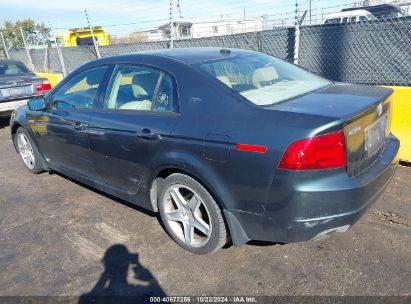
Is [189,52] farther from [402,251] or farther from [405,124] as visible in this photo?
[405,124]

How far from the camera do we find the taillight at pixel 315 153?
221 cm

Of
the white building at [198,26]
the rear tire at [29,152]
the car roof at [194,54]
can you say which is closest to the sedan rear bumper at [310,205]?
the car roof at [194,54]

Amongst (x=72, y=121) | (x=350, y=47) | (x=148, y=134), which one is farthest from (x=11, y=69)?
(x=350, y=47)

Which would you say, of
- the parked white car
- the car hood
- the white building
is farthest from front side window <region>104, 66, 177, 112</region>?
the parked white car

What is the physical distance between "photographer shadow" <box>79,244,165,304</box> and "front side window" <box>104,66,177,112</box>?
129 centimetres

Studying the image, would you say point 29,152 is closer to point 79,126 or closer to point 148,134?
point 79,126

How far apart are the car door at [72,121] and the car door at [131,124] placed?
0.18 m

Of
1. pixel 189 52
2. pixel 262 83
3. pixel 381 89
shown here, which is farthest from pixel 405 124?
pixel 189 52

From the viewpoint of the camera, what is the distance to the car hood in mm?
2357

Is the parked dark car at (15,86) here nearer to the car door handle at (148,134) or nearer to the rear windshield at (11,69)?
the rear windshield at (11,69)

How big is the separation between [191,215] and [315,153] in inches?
47.9

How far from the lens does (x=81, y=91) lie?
13.0ft

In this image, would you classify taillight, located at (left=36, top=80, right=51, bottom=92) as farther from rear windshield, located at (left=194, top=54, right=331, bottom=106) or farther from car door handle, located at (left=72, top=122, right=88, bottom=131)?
rear windshield, located at (left=194, top=54, right=331, bottom=106)

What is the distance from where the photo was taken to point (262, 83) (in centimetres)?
301
